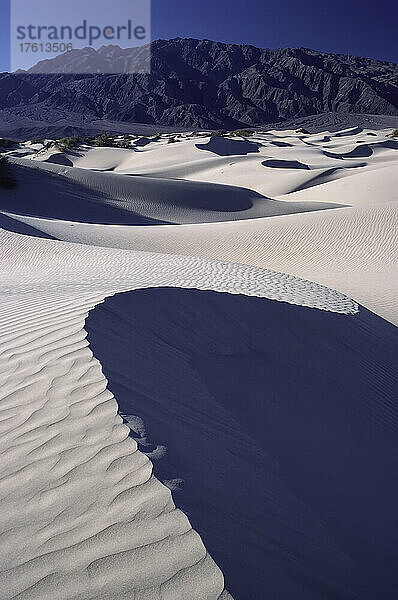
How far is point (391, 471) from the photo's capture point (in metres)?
4.17

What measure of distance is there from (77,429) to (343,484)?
1.84 meters

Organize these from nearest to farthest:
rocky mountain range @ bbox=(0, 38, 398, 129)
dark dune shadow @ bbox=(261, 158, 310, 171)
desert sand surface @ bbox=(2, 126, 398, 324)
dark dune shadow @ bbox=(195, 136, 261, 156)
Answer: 1. desert sand surface @ bbox=(2, 126, 398, 324)
2. dark dune shadow @ bbox=(261, 158, 310, 171)
3. dark dune shadow @ bbox=(195, 136, 261, 156)
4. rocky mountain range @ bbox=(0, 38, 398, 129)

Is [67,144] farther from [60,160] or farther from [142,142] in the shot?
[142,142]

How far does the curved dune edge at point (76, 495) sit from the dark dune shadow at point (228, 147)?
4352 centimetres

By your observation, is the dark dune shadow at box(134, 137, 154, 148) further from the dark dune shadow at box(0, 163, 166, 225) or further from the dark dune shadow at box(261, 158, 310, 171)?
the dark dune shadow at box(0, 163, 166, 225)

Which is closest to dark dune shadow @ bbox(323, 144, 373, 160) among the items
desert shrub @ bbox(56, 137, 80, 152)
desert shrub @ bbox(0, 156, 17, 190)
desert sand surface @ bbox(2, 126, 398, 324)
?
desert sand surface @ bbox(2, 126, 398, 324)

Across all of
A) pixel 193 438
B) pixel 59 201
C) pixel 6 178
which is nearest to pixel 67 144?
pixel 6 178

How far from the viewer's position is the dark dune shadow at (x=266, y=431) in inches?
96.9

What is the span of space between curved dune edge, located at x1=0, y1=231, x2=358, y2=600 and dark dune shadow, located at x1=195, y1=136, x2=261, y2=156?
43518 mm

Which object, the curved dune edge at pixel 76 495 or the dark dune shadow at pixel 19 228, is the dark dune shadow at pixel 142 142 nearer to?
the dark dune shadow at pixel 19 228

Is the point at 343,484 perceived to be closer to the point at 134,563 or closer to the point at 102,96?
the point at 134,563

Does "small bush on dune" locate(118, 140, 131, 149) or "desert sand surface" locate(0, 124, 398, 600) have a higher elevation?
"small bush on dune" locate(118, 140, 131, 149)

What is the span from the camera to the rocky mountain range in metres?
123

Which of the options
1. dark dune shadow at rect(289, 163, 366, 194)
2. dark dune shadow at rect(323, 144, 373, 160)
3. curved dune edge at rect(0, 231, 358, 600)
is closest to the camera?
curved dune edge at rect(0, 231, 358, 600)
